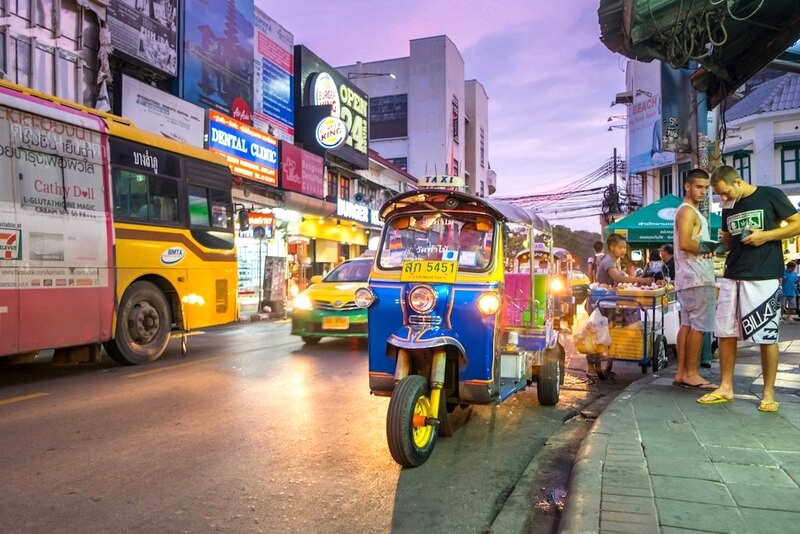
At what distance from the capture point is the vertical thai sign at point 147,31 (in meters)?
14.8

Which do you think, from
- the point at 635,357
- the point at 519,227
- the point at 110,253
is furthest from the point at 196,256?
the point at 635,357

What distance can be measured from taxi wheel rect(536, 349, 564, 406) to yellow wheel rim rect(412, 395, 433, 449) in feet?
6.21

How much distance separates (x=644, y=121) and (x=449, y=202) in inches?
1530

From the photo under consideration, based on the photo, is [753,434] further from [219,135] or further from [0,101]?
[219,135]

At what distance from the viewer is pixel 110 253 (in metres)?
8.14

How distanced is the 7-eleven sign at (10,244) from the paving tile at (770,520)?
7.47 metres

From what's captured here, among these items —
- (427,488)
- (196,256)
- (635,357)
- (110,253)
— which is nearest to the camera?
(427,488)

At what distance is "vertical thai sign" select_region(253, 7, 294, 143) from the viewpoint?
859 inches

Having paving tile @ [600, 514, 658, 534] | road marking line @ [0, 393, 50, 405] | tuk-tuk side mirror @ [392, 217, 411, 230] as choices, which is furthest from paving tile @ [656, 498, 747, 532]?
road marking line @ [0, 393, 50, 405]

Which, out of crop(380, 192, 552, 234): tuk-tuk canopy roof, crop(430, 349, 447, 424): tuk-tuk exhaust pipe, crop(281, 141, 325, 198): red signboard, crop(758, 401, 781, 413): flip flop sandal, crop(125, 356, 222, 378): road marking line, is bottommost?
crop(125, 356, 222, 378): road marking line

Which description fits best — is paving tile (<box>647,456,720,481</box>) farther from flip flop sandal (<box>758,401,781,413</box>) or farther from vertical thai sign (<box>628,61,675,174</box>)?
vertical thai sign (<box>628,61,675,174</box>)

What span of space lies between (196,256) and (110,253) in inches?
72.2

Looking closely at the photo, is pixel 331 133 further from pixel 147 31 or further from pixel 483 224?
pixel 483 224

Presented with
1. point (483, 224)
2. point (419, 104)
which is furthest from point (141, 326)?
point (419, 104)
